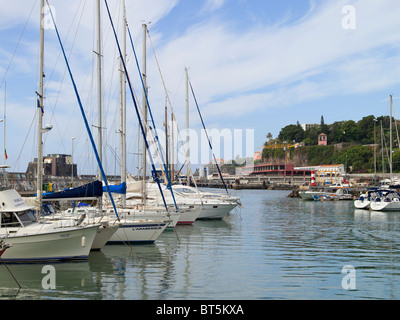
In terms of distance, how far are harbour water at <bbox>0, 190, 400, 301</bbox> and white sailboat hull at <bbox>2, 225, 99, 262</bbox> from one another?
0.38 m

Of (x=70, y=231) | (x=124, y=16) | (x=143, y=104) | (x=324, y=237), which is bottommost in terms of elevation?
(x=324, y=237)

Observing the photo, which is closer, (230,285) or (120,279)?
(230,285)

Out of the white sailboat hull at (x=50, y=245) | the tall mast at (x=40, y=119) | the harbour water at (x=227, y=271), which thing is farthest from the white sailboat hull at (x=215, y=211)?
the white sailboat hull at (x=50, y=245)

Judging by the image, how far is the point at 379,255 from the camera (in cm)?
2080

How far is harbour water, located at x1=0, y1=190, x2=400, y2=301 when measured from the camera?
13.6 m

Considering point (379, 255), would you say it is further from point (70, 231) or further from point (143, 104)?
point (143, 104)

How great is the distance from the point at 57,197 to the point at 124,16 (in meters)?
14.4

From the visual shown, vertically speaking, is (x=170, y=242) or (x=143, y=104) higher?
(x=143, y=104)

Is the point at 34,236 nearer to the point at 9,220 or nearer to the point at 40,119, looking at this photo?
the point at 9,220

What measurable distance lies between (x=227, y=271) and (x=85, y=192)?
9080 mm

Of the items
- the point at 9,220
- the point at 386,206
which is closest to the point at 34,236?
the point at 9,220
